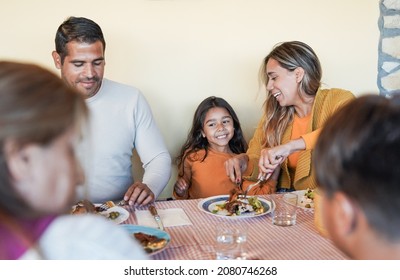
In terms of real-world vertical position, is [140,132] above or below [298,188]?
above

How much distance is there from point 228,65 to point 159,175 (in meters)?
0.74

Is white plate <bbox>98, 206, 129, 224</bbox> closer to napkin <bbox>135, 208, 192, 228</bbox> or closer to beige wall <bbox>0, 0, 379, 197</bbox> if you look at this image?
napkin <bbox>135, 208, 192, 228</bbox>

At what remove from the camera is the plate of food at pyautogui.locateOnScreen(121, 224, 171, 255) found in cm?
107

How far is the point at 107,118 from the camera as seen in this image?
74.8 inches

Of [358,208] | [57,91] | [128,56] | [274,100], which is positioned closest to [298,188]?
[274,100]

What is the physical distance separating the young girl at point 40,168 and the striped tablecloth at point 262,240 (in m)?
0.41

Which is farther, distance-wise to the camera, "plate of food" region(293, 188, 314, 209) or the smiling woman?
the smiling woman

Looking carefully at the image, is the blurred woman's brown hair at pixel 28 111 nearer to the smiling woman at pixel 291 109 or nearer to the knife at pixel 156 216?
the knife at pixel 156 216

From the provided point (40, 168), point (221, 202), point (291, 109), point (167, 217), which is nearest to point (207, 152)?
point (291, 109)

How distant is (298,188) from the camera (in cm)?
190

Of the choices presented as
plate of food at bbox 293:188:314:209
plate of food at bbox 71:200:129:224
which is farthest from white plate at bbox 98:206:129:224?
plate of food at bbox 293:188:314:209

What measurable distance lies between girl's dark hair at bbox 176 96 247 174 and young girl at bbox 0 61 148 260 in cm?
153

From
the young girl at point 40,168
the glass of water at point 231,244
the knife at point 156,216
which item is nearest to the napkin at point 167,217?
the knife at point 156,216
